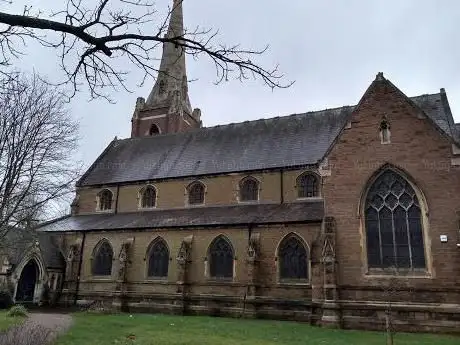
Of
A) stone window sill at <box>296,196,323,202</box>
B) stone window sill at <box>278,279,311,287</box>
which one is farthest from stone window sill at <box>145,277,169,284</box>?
stone window sill at <box>296,196,323,202</box>

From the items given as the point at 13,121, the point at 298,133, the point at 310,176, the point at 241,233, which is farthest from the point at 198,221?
the point at 13,121

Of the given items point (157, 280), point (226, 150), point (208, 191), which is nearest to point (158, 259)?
point (157, 280)

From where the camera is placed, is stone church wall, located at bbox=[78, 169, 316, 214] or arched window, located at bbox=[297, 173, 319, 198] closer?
arched window, located at bbox=[297, 173, 319, 198]

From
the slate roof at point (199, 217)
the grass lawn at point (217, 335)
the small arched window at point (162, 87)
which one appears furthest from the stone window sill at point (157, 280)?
the small arched window at point (162, 87)

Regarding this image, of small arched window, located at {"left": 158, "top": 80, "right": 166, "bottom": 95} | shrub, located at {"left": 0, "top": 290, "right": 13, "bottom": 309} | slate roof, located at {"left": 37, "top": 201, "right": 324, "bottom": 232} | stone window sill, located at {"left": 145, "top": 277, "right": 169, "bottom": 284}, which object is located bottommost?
shrub, located at {"left": 0, "top": 290, "right": 13, "bottom": 309}

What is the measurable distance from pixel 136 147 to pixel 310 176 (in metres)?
16.2

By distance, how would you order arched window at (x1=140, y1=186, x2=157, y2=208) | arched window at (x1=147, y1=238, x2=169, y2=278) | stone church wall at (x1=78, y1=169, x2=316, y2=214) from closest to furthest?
arched window at (x1=147, y1=238, x2=169, y2=278) < stone church wall at (x1=78, y1=169, x2=316, y2=214) < arched window at (x1=140, y1=186, x2=157, y2=208)

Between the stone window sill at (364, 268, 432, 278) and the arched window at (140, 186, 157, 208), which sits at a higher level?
the arched window at (140, 186, 157, 208)

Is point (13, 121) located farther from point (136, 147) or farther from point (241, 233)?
point (136, 147)

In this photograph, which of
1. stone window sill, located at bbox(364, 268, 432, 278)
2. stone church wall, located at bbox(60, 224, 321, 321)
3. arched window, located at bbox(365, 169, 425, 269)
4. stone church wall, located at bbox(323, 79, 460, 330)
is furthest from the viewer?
stone church wall, located at bbox(60, 224, 321, 321)

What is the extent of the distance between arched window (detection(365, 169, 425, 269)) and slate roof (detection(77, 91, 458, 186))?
6482 millimetres

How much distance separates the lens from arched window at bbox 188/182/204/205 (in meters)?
28.2

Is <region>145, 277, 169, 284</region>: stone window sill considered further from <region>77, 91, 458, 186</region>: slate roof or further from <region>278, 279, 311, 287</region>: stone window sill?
<region>77, 91, 458, 186</region>: slate roof

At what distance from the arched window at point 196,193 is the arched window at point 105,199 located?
6.80 meters
